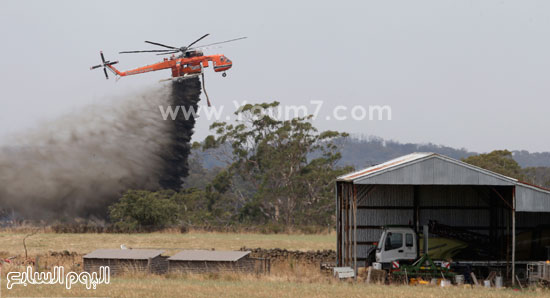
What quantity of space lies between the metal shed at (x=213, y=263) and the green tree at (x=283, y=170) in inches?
1664

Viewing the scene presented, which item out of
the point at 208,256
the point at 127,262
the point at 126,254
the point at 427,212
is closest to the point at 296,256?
the point at 427,212

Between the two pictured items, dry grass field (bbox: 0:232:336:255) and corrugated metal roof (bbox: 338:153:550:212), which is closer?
corrugated metal roof (bbox: 338:153:550:212)

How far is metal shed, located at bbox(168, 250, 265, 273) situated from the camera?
89.2 ft

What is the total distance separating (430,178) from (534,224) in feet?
27.0

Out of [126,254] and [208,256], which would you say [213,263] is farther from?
[126,254]

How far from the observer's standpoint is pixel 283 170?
3051 inches

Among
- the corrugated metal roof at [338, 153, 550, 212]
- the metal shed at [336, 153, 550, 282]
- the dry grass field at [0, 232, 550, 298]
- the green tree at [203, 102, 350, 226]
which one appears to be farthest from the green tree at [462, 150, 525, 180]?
the dry grass field at [0, 232, 550, 298]

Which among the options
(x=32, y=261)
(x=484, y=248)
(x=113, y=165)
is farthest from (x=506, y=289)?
(x=113, y=165)

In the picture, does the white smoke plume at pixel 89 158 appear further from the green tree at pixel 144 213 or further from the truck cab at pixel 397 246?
the truck cab at pixel 397 246

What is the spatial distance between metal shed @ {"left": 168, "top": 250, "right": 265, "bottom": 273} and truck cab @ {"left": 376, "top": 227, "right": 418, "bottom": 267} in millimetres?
4739

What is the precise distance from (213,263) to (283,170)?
5032 cm

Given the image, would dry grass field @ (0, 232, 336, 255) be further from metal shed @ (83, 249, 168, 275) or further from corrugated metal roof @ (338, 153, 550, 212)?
corrugated metal roof @ (338, 153, 550, 212)

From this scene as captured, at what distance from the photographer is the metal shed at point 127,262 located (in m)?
27.7

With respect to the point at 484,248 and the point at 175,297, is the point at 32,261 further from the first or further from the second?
the point at 484,248
